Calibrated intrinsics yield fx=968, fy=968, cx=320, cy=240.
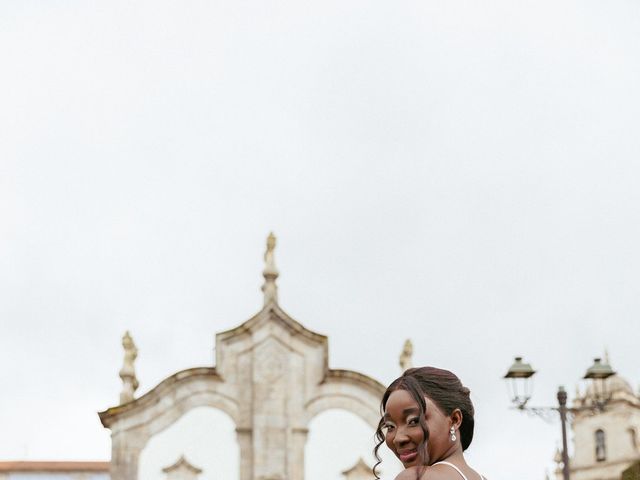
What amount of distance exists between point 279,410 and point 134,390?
11.9 ft

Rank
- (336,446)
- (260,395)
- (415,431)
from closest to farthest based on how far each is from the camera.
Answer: (415,431)
(260,395)
(336,446)

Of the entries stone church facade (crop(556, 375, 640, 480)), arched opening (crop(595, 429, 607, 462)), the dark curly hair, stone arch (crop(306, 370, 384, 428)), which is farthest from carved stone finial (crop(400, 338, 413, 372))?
arched opening (crop(595, 429, 607, 462))

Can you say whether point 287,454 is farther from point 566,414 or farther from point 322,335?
point 566,414

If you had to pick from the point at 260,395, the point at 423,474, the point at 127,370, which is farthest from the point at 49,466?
the point at 423,474

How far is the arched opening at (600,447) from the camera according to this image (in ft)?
190

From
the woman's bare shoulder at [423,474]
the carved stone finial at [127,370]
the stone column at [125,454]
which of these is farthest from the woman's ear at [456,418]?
the carved stone finial at [127,370]

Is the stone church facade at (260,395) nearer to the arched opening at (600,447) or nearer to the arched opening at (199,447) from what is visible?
the arched opening at (199,447)

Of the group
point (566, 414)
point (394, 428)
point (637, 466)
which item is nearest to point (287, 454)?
point (566, 414)

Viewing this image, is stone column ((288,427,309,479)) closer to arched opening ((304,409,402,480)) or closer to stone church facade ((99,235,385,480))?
stone church facade ((99,235,385,480))

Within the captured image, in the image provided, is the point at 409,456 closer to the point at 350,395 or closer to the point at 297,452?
the point at 297,452

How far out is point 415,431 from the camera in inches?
126

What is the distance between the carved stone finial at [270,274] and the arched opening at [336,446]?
3.12 meters

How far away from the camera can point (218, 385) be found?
76.9ft

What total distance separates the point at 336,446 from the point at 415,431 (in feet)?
68.1
